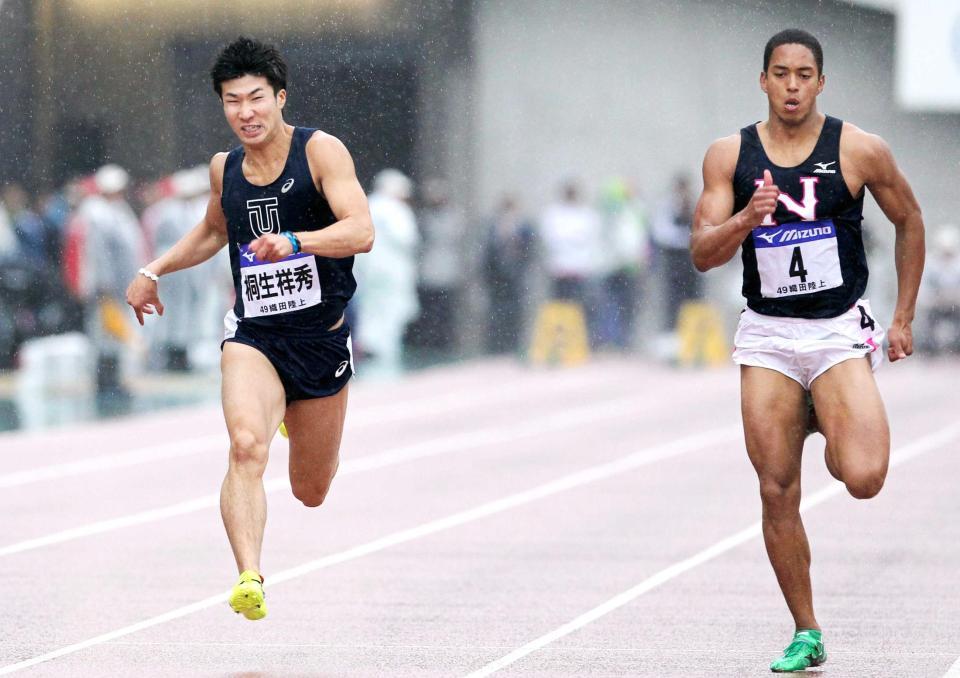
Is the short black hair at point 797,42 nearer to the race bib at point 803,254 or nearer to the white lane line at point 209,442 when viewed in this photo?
the race bib at point 803,254

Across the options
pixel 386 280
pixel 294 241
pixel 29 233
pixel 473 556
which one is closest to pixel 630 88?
pixel 386 280

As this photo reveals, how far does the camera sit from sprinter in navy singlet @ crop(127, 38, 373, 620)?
6.80 metres

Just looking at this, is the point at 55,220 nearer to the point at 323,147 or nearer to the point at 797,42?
the point at 323,147

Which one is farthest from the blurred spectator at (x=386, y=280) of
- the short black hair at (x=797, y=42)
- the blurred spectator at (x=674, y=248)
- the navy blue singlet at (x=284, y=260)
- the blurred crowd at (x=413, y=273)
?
the short black hair at (x=797, y=42)

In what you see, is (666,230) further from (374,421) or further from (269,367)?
(269,367)

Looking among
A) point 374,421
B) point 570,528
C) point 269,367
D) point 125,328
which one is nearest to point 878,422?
point 269,367

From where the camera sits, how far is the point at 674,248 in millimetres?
23734

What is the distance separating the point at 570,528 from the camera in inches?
→ 415

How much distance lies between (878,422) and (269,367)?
213cm

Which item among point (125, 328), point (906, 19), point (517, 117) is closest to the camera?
point (125, 328)

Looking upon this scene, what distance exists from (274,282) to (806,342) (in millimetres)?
1887

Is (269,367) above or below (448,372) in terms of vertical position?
above

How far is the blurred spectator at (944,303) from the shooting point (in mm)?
24656

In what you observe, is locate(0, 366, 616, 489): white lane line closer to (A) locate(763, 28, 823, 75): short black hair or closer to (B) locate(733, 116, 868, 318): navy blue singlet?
(B) locate(733, 116, 868, 318): navy blue singlet
